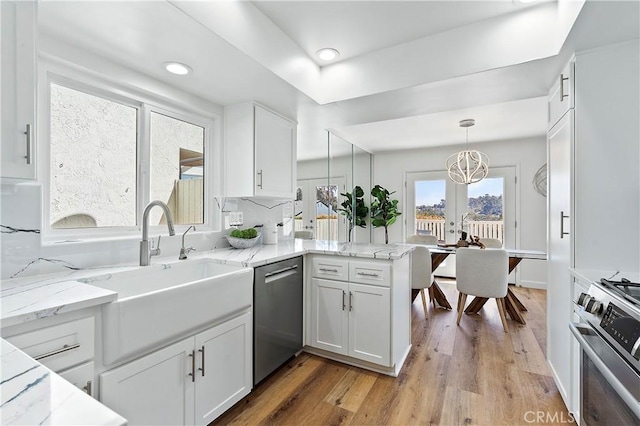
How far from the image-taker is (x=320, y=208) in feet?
13.2

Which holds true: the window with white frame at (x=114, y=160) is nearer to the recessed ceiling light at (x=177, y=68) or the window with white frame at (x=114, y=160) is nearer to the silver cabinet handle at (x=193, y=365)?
the recessed ceiling light at (x=177, y=68)

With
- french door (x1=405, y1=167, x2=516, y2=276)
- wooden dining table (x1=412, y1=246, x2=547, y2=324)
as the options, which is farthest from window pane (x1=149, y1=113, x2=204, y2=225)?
french door (x1=405, y1=167, x2=516, y2=276)

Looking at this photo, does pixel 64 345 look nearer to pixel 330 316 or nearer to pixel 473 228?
pixel 330 316

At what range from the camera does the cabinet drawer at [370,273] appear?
2.17m

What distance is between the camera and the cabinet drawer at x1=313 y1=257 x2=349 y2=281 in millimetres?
2330

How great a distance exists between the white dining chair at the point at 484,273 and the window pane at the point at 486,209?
7.05ft

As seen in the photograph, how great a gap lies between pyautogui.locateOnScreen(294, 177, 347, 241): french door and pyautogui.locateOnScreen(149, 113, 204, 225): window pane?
138 cm

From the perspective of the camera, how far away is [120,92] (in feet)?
6.35

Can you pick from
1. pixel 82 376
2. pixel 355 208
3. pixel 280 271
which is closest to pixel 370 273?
pixel 280 271

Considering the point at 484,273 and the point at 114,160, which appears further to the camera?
the point at 484,273

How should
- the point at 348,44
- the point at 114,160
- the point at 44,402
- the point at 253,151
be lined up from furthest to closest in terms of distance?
1. the point at 253,151
2. the point at 348,44
3. the point at 114,160
4. the point at 44,402

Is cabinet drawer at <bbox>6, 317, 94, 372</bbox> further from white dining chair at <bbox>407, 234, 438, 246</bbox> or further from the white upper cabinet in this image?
white dining chair at <bbox>407, 234, 438, 246</bbox>

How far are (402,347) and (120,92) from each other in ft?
9.07

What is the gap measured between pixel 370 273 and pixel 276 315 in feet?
2.48
